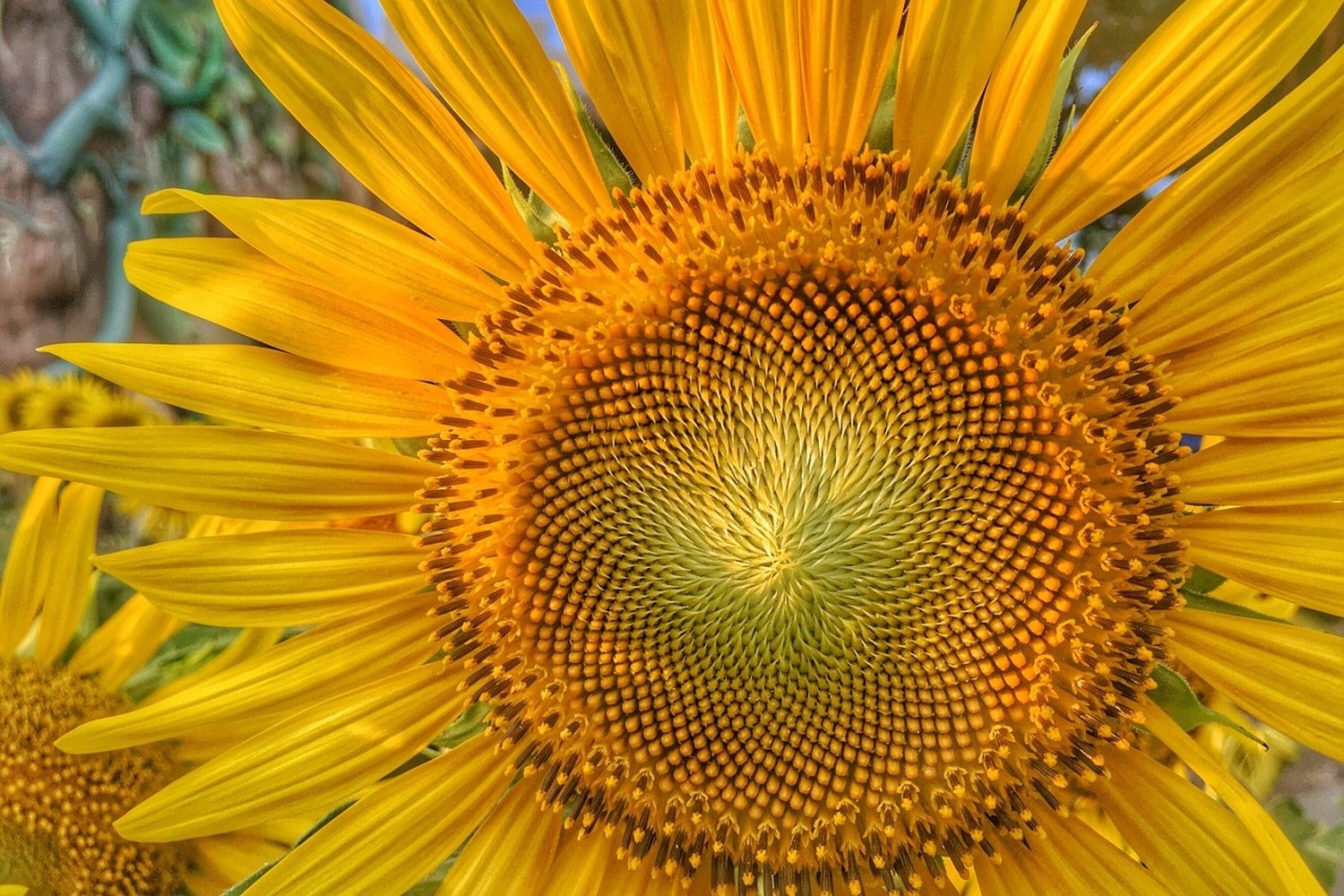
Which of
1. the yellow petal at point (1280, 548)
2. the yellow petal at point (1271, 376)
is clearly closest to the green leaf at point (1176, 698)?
the yellow petal at point (1280, 548)

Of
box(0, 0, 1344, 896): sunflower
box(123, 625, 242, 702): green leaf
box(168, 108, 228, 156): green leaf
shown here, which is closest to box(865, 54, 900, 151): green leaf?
box(0, 0, 1344, 896): sunflower

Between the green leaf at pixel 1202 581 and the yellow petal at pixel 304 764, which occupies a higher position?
the green leaf at pixel 1202 581

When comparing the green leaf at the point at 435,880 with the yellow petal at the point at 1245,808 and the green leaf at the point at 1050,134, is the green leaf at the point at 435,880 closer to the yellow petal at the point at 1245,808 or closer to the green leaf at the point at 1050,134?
the yellow petal at the point at 1245,808

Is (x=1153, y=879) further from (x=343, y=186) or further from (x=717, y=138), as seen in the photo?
(x=343, y=186)

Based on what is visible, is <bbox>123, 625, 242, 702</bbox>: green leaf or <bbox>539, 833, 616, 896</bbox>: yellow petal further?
<bbox>123, 625, 242, 702</bbox>: green leaf

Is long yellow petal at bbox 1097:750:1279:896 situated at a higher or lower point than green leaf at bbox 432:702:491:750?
higher

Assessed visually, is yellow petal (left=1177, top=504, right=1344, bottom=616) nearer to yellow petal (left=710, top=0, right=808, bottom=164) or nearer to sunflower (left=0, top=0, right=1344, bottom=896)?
sunflower (left=0, top=0, right=1344, bottom=896)
